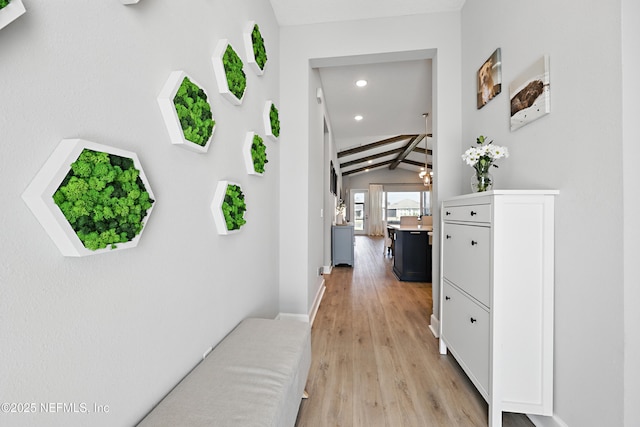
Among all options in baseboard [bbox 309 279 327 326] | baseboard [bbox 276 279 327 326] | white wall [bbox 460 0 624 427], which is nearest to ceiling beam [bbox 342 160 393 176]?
baseboard [bbox 309 279 327 326]

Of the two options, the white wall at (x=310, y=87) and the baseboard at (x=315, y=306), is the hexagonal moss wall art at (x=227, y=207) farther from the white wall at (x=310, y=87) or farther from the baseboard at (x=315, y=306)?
the baseboard at (x=315, y=306)

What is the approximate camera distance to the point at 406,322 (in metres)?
2.67

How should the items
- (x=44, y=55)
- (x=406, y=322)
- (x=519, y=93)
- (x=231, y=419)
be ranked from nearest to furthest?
(x=44, y=55), (x=231, y=419), (x=519, y=93), (x=406, y=322)

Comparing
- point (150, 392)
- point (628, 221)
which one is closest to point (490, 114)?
point (628, 221)

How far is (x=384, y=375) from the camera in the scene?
181 cm

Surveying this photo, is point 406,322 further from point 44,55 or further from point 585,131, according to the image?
point 44,55

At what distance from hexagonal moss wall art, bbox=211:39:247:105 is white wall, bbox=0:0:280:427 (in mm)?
45

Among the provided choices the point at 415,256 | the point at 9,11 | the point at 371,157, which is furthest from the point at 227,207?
the point at 371,157

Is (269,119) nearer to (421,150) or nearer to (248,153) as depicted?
(248,153)

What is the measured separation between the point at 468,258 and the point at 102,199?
5.61ft

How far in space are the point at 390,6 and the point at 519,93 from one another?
1448 millimetres

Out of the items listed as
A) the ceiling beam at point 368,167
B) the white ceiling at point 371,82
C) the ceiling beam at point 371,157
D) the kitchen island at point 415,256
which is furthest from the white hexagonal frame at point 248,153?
the ceiling beam at point 368,167

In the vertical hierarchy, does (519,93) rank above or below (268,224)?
above

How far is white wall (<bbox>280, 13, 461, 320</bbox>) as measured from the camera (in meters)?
2.42
